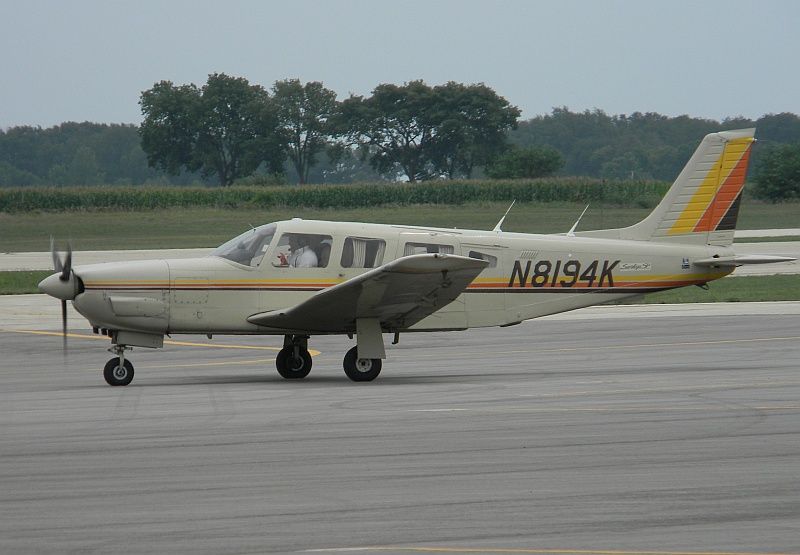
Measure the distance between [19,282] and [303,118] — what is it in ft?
189

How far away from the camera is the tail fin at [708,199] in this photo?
1767 centimetres

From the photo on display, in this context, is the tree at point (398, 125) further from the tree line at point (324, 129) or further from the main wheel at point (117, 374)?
the main wheel at point (117, 374)

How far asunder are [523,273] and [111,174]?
9832 centimetres

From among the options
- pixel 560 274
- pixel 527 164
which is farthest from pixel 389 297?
pixel 527 164

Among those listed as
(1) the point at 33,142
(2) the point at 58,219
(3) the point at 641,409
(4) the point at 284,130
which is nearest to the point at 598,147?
(4) the point at 284,130

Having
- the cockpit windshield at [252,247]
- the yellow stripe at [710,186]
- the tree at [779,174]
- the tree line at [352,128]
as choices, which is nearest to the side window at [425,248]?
the cockpit windshield at [252,247]

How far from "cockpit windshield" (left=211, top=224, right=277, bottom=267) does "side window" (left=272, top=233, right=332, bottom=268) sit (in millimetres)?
181

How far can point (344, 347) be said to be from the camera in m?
21.1

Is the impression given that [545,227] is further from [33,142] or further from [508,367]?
[33,142]

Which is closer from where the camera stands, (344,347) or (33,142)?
(344,347)

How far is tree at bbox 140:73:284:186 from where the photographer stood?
86875 millimetres

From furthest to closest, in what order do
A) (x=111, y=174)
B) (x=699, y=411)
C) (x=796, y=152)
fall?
(x=111, y=174) → (x=796, y=152) → (x=699, y=411)

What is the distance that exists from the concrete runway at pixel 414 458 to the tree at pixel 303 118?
7327 centimetres

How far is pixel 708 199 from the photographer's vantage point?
1767 centimetres
